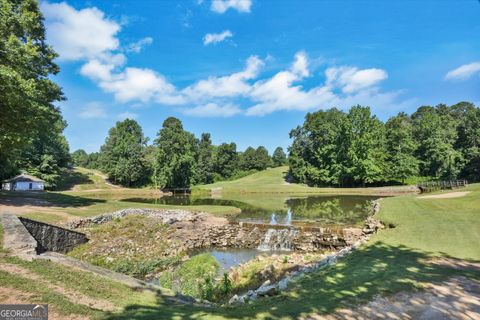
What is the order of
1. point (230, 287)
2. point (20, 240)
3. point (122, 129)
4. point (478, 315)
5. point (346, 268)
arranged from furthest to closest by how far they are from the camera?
point (122, 129) < point (230, 287) < point (346, 268) < point (20, 240) < point (478, 315)

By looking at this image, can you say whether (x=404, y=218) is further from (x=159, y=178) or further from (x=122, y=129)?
(x=122, y=129)

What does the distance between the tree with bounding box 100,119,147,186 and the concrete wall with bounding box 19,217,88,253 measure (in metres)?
55.2

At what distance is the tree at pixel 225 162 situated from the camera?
292ft

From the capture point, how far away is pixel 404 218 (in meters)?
14.5

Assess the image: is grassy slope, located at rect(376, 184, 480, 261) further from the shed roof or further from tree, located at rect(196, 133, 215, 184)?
tree, located at rect(196, 133, 215, 184)

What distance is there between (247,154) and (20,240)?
89.0 meters

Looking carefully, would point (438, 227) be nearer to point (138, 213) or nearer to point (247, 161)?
point (138, 213)

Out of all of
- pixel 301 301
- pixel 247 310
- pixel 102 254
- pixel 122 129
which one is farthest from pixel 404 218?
pixel 122 129

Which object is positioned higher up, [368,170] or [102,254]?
[368,170]

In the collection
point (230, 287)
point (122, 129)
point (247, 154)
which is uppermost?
point (122, 129)

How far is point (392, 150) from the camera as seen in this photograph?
5806 cm

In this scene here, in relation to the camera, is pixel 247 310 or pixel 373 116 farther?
pixel 373 116

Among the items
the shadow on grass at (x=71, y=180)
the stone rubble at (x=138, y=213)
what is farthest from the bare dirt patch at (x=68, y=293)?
the shadow on grass at (x=71, y=180)
